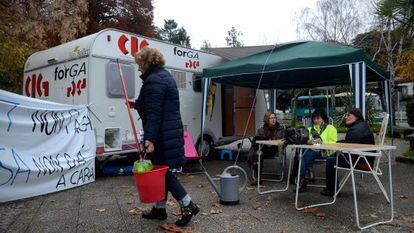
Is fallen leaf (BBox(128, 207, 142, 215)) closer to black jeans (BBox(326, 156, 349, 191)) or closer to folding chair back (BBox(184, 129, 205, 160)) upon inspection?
black jeans (BBox(326, 156, 349, 191))

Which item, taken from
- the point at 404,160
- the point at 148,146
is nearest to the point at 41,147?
the point at 148,146

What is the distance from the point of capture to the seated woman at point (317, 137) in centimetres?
593

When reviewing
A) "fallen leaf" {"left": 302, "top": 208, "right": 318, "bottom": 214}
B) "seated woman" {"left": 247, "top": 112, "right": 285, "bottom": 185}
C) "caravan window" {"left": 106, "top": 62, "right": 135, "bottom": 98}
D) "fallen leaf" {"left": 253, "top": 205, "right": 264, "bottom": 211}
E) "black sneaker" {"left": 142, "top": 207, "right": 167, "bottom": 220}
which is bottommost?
"fallen leaf" {"left": 302, "top": 208, "right": 318, "bottom": 214}

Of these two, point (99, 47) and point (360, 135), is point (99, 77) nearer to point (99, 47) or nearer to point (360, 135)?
point (99, 47)

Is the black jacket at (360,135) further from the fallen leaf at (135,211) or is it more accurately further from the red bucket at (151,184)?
the fallen leaf at (135,211)

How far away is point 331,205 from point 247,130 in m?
6.33

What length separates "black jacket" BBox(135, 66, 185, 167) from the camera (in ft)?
13.1

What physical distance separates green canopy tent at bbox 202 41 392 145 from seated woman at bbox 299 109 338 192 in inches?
25.5

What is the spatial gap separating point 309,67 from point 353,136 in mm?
1895

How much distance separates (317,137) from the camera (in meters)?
6.06

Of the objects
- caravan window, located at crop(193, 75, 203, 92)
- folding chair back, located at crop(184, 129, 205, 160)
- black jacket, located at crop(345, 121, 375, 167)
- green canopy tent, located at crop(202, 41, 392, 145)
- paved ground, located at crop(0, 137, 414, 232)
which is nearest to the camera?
paved ground, located at crop(0, 137, 414, 232)

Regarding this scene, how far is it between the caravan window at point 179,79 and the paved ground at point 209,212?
3.26 m

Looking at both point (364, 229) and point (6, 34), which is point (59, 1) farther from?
point (364, 229)

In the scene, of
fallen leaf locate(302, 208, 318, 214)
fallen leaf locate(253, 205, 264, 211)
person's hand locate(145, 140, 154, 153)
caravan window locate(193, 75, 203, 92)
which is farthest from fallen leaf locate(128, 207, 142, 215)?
caravan window locate(193, 75, 203, 92)
